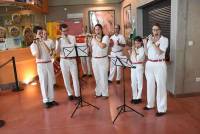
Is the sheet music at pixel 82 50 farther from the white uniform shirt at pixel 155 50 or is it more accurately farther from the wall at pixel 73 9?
the wall at pixel 73 9

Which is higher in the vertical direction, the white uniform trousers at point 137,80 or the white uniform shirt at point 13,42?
the white uniform shirt at point 13,42

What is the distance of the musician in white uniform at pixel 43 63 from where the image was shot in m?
4.91

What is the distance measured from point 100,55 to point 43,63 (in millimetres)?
1249

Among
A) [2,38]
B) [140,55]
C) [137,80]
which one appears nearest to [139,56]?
[140,55]

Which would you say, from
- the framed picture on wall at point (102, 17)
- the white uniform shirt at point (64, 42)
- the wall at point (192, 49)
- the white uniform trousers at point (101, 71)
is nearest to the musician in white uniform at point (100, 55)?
the white uniform trousers at point (101, 71)

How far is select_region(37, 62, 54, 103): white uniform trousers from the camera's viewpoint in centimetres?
502

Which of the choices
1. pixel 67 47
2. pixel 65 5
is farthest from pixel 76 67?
pixel 65 5

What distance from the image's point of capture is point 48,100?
5.28m

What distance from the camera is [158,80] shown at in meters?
4.27

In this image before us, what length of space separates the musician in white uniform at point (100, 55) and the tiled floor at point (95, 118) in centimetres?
50

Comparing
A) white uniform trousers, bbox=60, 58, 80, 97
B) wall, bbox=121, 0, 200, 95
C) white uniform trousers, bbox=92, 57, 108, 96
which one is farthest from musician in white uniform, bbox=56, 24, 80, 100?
wall, bbox=121, 0, 200, 95

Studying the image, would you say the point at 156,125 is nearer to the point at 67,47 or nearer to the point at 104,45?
the point at 104,45

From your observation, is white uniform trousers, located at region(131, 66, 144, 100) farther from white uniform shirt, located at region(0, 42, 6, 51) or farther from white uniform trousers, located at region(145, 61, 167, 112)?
white uniform shirt, located at region(0, 42, 6, 51)

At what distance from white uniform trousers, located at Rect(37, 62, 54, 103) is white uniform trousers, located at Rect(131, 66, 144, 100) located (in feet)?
5.88
